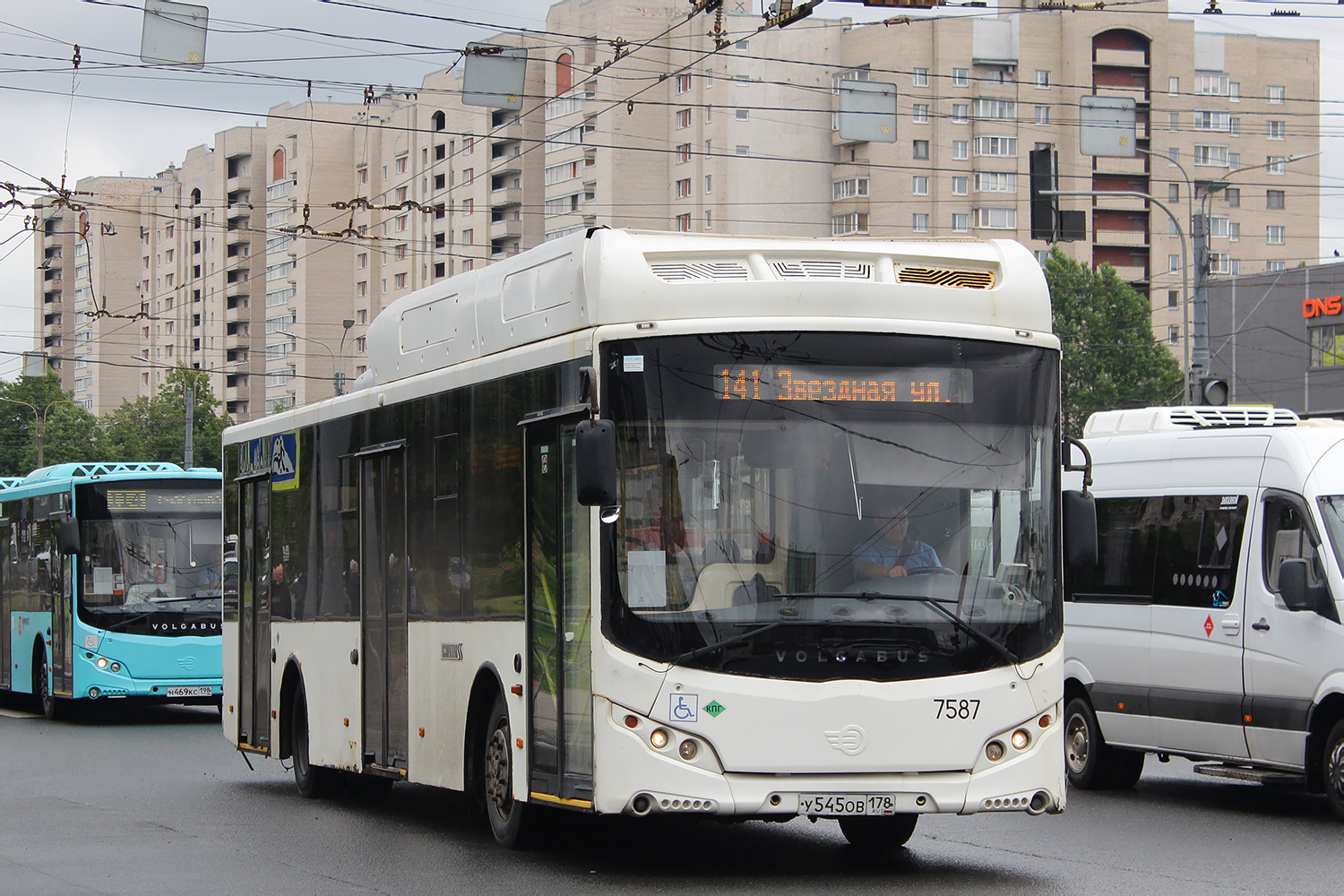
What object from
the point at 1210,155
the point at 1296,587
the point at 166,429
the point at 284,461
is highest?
the point at 1210,155

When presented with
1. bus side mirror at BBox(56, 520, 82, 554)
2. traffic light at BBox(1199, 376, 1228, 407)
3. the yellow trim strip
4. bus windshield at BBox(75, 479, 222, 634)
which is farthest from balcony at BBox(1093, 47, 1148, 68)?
the yellow trim strip

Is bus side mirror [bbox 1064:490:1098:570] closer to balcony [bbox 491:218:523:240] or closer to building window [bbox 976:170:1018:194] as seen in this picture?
building window [bbox 976:170:1018:194]

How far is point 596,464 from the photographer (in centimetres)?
880

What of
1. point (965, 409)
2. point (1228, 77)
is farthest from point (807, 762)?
point (1228, 77)

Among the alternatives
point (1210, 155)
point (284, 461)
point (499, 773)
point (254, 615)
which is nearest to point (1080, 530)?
point (499, 773)

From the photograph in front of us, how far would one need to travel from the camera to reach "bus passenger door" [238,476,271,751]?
1562 cm

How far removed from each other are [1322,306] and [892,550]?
166ft

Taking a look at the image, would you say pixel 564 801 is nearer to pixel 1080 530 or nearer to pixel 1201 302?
pixel 1080 530

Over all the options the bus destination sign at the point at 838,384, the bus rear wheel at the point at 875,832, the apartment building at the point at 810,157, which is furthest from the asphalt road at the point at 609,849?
the apartment building at the point at 810,157

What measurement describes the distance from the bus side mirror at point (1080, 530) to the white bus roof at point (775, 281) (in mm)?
894

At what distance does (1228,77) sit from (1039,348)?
321 ft

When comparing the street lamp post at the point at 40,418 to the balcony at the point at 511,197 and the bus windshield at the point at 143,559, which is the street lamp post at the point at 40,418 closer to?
the balcony at the point at 511,197

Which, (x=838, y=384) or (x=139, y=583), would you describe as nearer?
(x=838, y=384)

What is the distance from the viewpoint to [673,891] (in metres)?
9.26
